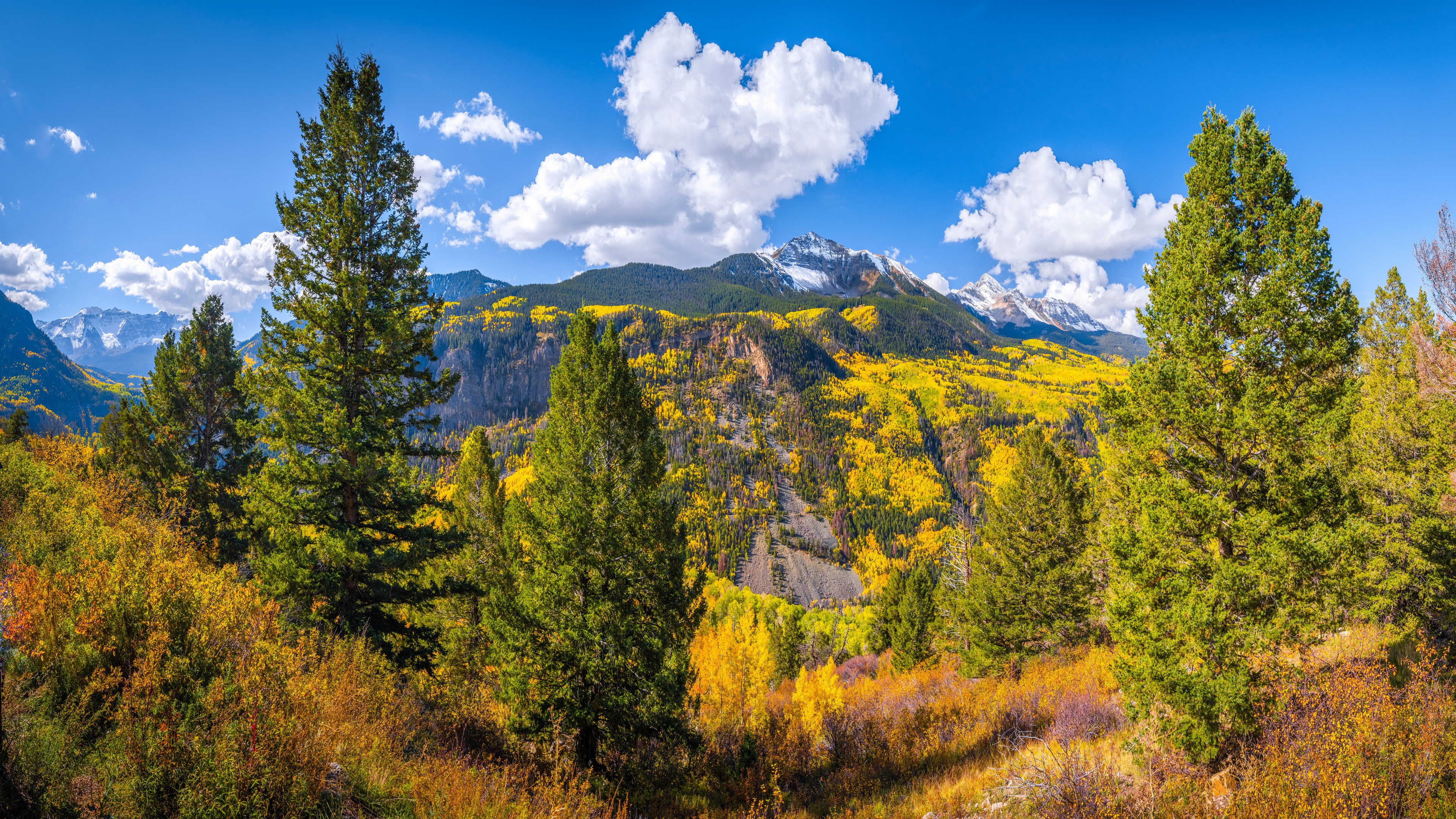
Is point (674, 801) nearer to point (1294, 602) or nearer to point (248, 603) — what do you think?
point (248, 603)

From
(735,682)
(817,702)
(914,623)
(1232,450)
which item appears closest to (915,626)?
(914,623)

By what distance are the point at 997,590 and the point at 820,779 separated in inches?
458

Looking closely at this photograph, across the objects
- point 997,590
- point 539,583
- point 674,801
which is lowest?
point 674,801

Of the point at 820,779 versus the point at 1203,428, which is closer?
the point at 1203,428

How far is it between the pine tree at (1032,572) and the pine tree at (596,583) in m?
14.4

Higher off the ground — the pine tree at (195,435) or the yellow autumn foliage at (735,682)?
the pine tree at (195,435)

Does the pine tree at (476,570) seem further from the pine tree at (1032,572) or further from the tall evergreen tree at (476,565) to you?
the pine tree at (1032,572)

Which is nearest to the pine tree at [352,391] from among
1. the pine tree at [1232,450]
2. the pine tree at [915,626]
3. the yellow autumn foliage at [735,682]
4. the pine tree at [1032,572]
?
the yellow autumn foliage at [735,682]

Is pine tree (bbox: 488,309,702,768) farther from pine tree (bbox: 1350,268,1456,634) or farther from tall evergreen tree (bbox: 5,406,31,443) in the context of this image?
tall evergreen tree (bbox: 5,406,31,443)

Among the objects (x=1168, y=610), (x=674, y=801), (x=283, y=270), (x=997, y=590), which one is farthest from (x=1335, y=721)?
(x=283, y=270)

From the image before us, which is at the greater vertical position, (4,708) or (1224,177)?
(1224,177)

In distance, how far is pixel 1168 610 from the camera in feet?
28.0

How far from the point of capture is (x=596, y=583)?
1070cm

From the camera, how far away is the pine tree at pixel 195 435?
1972 centimetres
